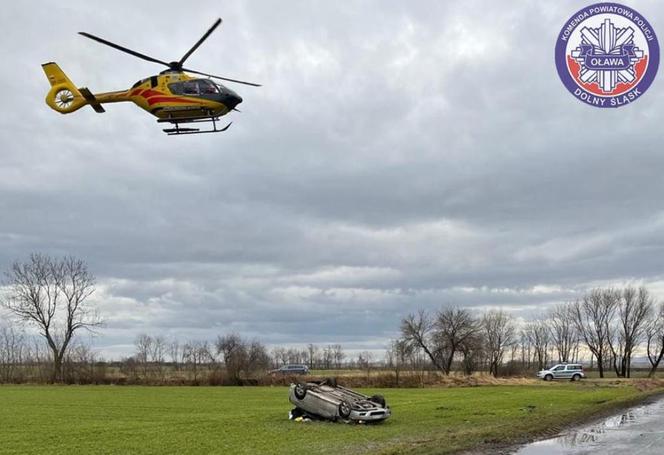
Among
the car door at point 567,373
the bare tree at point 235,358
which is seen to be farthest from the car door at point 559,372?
the bare tree at point 235,358

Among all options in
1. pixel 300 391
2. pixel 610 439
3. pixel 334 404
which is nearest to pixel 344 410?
pixel 334 404

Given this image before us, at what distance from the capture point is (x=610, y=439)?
17656mm

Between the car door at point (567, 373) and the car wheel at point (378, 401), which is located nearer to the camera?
the car wheel at point (378, 401)

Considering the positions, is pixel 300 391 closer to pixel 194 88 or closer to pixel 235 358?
Result: pixel 194 88

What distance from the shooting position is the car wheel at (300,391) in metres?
26.1

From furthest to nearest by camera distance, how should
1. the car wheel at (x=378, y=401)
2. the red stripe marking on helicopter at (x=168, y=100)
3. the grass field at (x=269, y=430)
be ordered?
1. the car wheel at (x=378, y=401)
2. the red stripe marking on helicopter at (x=168, y=100)
3. the grass field at (x=269, y=430)

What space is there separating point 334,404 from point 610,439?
10600 mm

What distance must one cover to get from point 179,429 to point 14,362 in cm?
9011

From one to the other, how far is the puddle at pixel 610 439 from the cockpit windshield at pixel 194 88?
50.4ft

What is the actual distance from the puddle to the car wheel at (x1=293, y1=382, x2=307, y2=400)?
33.5ft

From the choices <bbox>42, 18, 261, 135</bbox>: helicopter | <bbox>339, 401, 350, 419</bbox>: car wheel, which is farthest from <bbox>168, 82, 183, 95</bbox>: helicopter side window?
<bbox>339, 401, 350, 419</bbox>: car wheel

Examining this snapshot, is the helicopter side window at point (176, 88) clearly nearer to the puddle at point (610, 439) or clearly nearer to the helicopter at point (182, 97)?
the helicopter at point (182, 97)

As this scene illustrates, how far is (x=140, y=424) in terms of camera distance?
2769cm

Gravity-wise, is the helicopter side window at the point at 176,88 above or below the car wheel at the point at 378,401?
above
